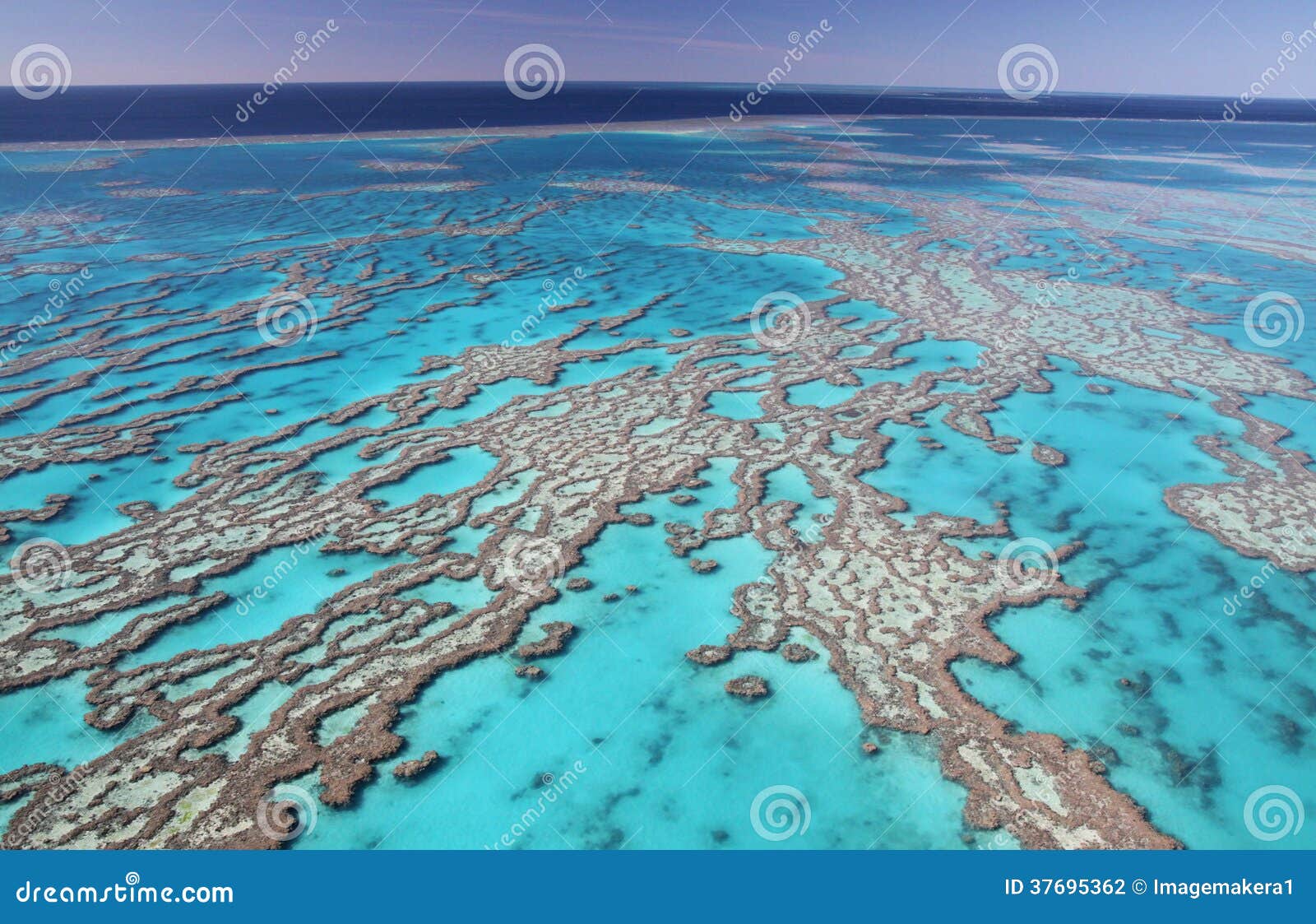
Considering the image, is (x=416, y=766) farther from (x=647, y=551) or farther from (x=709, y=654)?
(x=647, y=551)

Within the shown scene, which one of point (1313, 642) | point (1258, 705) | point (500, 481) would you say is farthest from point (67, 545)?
point (1313, 642)


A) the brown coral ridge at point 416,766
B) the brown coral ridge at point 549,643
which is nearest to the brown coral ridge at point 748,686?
the brown coral ridge at point 549,643

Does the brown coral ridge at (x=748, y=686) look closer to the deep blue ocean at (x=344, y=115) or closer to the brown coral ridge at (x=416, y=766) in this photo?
the brown coral ridge at (x=416, y=766)

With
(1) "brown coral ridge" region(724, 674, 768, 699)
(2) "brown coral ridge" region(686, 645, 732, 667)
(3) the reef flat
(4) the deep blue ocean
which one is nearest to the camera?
(3) the reef flat

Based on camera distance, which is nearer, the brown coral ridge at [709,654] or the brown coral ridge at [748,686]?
the brown coral ridge at [748,686]

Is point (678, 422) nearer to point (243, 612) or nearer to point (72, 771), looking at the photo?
point (243, 612)

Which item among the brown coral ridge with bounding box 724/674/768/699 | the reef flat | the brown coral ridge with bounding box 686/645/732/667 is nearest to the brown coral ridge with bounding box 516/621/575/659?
the reef flat

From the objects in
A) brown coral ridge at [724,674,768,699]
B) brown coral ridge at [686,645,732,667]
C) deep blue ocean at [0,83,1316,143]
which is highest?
deep blue ocean at [0,83,1316,143]

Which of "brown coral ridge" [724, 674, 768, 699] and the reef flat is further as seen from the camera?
"brown coral ridge" [724, 674, 768, 699]

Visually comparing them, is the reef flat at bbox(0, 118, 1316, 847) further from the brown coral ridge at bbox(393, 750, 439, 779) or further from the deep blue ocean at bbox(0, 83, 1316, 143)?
the deep blue ocean at bbox(0, 83, 1316, 143)
